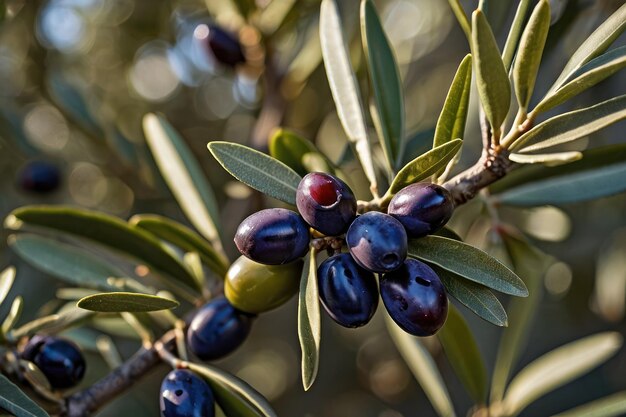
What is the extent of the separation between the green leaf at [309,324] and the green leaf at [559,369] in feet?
2.76

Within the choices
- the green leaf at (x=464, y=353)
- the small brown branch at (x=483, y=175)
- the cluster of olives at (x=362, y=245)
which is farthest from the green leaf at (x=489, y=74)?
the green leaf at (x=464, y=353)

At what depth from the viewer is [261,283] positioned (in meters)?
0.94

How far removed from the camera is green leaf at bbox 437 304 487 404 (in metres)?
1.18

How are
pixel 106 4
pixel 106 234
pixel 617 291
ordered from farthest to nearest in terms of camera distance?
pixel 106 4 < pixel 617 291 < pixel 106 234

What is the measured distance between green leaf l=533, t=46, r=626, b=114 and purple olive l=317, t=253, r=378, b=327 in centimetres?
34

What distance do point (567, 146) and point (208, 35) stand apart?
42.5 inches

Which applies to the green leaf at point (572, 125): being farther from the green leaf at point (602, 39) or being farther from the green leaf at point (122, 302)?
the green leaf at point (122, 302)

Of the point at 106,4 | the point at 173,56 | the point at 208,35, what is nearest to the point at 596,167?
the point at 208,35

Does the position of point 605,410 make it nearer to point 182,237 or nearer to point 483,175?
point 483,175

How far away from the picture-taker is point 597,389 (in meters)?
2.26

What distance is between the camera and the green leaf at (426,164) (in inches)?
31.9

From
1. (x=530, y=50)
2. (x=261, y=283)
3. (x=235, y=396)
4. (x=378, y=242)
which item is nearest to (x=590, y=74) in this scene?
(x=530, y=50)

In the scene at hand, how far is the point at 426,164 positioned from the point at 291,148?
36 centimetres

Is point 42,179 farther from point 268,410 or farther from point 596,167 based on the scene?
point 596,167
